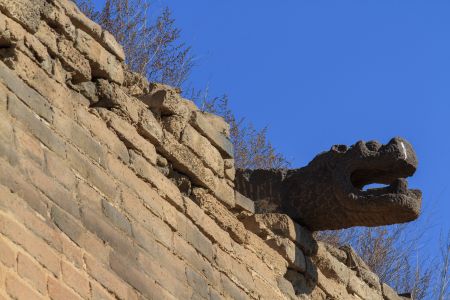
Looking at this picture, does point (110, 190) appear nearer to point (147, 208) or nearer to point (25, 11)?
point (147, 208)

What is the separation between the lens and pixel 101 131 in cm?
685

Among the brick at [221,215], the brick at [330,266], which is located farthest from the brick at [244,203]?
the brick at [330,266]

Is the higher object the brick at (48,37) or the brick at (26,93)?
the brick at (48,37)

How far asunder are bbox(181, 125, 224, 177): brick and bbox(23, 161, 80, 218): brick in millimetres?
1627

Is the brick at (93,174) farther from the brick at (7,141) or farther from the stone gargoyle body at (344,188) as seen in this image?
the stone gargoyle body at (344,188)

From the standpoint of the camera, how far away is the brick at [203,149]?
7766mm

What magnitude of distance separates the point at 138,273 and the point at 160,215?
0.67 metres

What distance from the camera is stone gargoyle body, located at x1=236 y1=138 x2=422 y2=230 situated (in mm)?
8719

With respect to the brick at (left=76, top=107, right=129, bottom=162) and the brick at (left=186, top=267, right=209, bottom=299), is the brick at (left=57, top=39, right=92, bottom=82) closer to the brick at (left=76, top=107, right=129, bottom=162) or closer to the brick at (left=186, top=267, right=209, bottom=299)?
the brick at (left=76, top=107, right=129, bottom=162)

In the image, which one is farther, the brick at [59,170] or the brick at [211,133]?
the brick at [211,133]

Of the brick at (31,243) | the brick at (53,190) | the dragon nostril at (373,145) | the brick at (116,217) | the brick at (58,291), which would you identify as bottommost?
the brick at (58,291)

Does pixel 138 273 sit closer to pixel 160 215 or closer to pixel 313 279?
pixel 160 215

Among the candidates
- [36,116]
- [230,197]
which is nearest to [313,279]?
[230,197]

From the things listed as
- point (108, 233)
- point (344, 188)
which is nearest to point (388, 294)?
point (344, 188)
